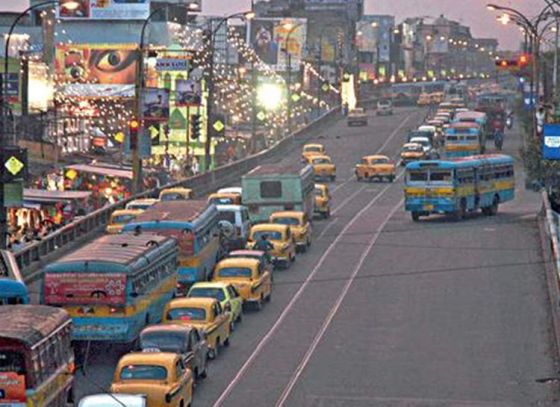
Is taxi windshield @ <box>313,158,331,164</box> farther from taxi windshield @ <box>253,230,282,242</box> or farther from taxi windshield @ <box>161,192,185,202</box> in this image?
taxi windshield @ <box>253,230,282,242</box>

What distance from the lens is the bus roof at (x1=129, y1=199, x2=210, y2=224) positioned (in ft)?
157

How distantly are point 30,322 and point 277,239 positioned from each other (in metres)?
24.6

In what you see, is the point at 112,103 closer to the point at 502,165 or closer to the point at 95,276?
the point at 502,165

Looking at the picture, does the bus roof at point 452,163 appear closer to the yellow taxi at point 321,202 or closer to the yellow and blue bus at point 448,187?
the yellow and blue bus at point 448,187

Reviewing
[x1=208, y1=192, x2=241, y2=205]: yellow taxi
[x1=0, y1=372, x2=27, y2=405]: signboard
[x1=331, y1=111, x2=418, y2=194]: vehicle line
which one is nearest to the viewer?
[x1=0, y1=372, x2=27, y2=405]: signboard

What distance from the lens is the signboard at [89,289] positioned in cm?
3734

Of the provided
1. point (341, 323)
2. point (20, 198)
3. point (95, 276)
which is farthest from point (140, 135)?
point (95, 276)

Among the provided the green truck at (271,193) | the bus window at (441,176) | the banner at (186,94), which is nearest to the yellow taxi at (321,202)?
the bus window at (441,176)

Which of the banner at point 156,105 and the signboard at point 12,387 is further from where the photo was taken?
the banner at point 156,105

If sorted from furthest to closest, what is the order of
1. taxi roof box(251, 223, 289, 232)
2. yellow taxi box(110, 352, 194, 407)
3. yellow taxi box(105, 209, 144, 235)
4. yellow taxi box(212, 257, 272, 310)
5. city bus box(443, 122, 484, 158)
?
1. city bus box(443, 122, 484, 158)
2. yellow taxi box(105, 209, 144, 235)
3. taxi roof box(251, 223, 289, 232)
4. yellow taxi box(212, 257, 272, 310)
5. yellow taxi box(110, 352, 194, 407)

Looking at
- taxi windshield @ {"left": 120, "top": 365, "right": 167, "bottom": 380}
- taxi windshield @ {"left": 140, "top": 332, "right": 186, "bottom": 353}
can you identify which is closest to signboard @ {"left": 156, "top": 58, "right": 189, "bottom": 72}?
taxi windshield @ {"left": 140, "top": 332, "right": 186, "bottom": 353}

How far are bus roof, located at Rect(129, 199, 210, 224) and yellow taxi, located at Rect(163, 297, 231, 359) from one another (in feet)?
27.8

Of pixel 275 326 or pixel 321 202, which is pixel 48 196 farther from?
pixel 275 326

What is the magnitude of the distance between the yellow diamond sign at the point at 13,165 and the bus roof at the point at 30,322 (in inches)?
546
